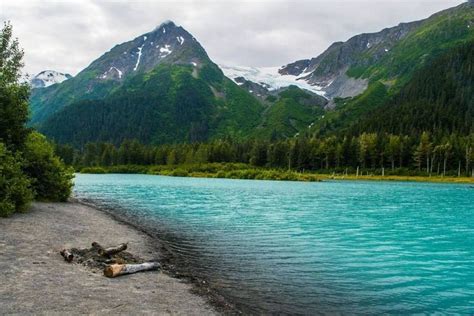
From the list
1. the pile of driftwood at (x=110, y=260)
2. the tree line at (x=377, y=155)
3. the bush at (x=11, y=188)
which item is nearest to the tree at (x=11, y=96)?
the bush at (x=11, y=188)

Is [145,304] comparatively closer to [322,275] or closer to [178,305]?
[178,305]

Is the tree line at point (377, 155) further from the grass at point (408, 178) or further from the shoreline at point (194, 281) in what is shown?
the shoreline at point (194, 281)

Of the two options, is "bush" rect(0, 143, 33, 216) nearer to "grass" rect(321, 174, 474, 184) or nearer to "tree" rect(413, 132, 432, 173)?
"grass" rect(321, 174, 474, 184)

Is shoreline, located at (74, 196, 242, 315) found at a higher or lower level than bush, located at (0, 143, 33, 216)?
lower

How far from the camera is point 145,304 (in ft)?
47.3

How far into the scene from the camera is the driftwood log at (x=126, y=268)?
17.8 meters

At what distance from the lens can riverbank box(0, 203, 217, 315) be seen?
1354 cm

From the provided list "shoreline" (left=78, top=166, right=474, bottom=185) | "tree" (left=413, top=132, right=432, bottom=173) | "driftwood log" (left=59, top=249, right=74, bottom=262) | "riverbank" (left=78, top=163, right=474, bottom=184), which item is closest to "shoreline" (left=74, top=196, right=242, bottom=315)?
"driftwood log" (left=59, top=249, right=74, bottom=262)

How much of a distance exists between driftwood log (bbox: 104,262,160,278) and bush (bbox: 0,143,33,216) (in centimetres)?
1455

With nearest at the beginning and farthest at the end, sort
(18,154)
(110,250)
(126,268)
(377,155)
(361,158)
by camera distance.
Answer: (126,268), (110,250), (18,154), (361,158), (377,155)

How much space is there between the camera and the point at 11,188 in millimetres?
30469

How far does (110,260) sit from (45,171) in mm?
27373

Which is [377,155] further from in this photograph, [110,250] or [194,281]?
[194,281]

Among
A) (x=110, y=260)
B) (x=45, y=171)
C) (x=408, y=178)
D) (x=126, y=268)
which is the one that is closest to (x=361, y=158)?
(x=408, y=178)
